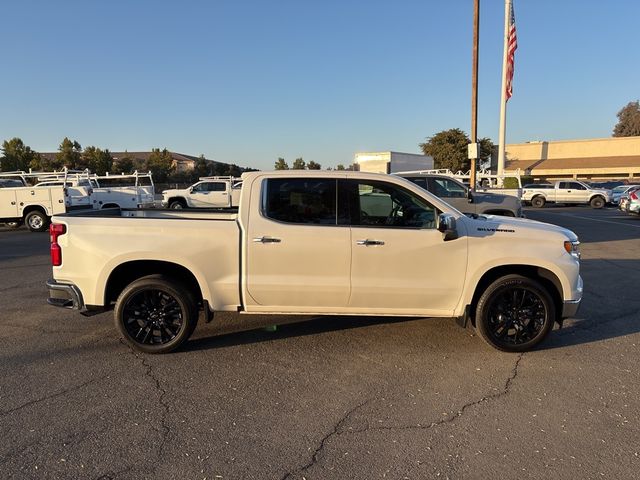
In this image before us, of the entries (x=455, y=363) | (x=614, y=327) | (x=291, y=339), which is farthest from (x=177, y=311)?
(x=614, y=327)

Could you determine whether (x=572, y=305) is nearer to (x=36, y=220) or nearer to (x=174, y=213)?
(x=174, y=213)

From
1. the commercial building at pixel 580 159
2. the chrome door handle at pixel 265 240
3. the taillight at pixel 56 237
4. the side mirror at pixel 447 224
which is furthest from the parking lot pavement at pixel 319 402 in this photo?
the commercial building at pixel 580 159

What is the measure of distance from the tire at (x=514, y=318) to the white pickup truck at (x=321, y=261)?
1 centimetres

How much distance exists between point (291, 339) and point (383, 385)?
4.57 feet

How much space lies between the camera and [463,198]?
1235cm

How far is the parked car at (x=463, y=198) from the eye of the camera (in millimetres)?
12312

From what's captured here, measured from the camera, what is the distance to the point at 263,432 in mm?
3252

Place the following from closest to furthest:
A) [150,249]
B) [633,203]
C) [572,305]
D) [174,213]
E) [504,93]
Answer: [150,249] → [572,305] → [174,213] → [633,203] → [504,93]

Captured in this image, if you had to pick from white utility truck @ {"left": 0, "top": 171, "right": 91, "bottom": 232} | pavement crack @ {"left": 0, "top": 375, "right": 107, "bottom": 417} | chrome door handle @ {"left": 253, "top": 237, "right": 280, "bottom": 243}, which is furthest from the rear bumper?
white utility truck @ {"left": 0, "top": 171, "right": 91, "bottom": 232}

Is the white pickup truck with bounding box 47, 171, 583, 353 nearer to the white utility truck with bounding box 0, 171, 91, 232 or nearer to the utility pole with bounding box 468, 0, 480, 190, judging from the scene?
the utility pole with bounding box 468, 0, 480, 190

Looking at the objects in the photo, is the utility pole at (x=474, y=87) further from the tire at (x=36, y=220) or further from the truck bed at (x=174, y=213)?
the tire at (x=36, y=220)

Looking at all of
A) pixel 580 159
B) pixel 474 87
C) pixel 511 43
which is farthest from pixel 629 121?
pixel 474 87

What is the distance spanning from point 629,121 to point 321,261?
336 feet

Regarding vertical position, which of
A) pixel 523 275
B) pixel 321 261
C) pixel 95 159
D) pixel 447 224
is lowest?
pixel 523 275
